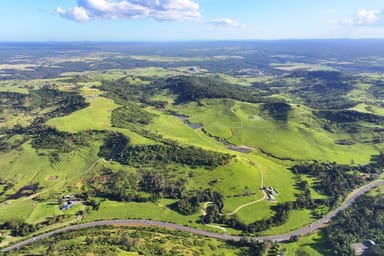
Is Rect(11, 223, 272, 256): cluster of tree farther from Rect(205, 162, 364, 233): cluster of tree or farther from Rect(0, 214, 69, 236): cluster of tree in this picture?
Rect(205, 162, 364, 233): cluster of tree

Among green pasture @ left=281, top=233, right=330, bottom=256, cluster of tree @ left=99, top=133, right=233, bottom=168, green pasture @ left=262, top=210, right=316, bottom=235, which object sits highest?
cluster of tree @ left=99, top=133, right=233, bottom=168

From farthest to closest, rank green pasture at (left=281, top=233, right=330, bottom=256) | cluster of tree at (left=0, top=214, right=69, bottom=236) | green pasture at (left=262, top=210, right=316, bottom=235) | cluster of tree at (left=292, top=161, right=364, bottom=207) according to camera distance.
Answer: cluster of tree at (left=292, top=161, right=364, bottom=207)
green pasture at (left=262, top=210, right=316, bottom=235)
cluster of tree at (left=0, top=214, right=69, bottom=236)
green pasture at (left=281, top=233, right=330, bottom=256)

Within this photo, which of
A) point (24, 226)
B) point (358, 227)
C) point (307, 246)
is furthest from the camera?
point (24, 226)

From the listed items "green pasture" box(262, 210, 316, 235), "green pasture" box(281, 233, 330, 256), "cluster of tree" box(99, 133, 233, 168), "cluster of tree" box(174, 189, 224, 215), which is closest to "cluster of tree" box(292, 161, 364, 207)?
"green pasture" box(262, 210, 316, 235)

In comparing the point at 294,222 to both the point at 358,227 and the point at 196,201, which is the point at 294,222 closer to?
the point at 358,227

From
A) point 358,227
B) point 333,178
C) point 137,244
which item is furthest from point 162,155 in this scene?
point 358,227

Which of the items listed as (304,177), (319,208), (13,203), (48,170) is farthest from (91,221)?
(304,177)
